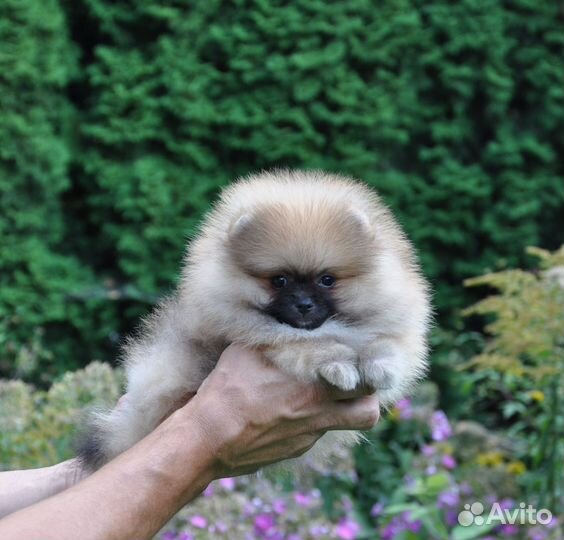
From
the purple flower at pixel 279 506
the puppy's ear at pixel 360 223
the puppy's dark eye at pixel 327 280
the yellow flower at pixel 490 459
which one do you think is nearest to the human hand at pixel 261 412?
the puppy's dark eye at pixel 327 280

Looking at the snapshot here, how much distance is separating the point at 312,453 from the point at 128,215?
3.69 meters

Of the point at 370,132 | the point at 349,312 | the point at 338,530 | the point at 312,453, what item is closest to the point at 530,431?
the point at 338,530

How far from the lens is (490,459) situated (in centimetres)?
553

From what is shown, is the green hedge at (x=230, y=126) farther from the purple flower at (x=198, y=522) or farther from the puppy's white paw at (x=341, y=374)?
the puppy's white paw at (x=341, y=374)

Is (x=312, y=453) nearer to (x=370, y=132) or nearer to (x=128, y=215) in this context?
(x=128, y=215)

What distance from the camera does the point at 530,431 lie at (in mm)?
5758

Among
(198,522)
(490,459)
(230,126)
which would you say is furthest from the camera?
(230,126)

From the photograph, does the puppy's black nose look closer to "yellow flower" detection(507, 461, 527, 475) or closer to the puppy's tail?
the puppy's tail

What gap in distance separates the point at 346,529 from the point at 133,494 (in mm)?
2228

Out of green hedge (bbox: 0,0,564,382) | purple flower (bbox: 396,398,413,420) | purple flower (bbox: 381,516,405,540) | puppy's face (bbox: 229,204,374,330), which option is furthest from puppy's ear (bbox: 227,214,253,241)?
green hedge (bbox: 0,0,564,382)

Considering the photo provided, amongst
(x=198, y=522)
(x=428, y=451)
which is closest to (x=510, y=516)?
(x=428, y=451)

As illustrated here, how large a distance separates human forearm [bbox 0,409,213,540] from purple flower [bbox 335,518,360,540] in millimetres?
1923

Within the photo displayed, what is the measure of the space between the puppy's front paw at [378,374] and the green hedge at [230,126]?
400 cm

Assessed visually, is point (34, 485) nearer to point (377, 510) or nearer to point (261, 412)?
point (261, 412)
